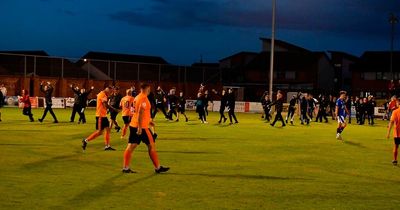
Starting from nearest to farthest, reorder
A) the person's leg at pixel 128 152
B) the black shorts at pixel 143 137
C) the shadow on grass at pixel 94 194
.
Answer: the shadow on grass at pixel 94 194 → the black shorts at pixel 143 137 → the person's leg at pixel 128 152

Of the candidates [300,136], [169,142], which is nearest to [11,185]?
[169,142]

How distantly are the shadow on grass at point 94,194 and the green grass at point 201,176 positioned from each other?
16 millimetres

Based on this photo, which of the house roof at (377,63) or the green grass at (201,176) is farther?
the house roof at (377,63)

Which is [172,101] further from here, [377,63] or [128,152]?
[377,63]

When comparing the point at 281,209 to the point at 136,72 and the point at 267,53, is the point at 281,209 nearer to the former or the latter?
the point at 136,72

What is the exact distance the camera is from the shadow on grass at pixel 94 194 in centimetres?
950

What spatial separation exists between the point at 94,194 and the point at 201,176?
3192 millimetres

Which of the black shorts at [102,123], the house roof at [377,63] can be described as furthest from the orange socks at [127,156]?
the house roof at [377,63]

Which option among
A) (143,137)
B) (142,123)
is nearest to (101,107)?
(143,137)

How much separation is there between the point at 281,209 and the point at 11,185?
A: 5191 mm

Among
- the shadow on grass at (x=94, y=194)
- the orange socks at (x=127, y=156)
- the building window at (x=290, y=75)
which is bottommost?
the shadow on grass at (x=94, y=194)

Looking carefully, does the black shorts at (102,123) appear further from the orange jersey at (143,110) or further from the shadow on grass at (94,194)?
the shadow on grass at (94,194)

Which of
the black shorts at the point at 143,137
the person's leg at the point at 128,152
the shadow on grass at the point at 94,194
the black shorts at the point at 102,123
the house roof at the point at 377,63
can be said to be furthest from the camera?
the house roof at the point at 377,63

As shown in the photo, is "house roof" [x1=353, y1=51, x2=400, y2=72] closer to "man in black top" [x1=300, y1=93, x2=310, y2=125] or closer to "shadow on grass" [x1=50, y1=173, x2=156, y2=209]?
"man in black top" [x1=300, y1=93, x2=310, y2=125]
